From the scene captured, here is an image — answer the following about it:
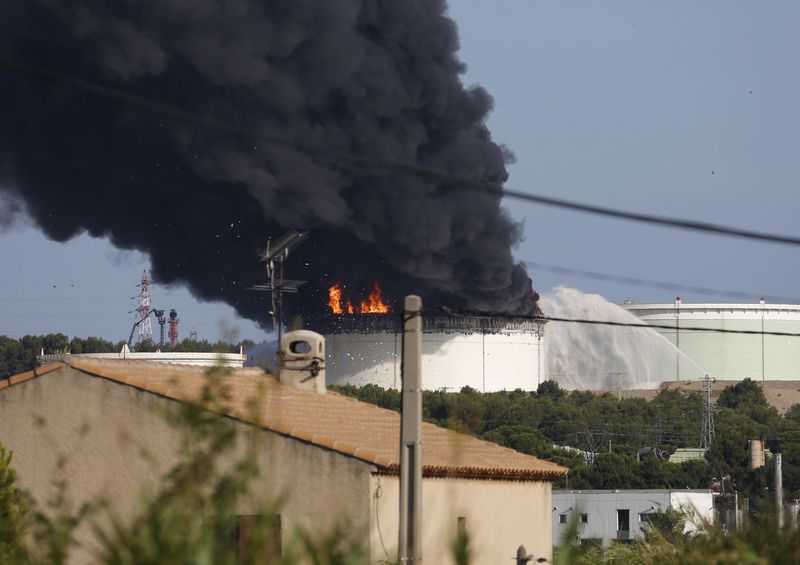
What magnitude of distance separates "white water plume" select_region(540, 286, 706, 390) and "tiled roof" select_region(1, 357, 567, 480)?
99.9m

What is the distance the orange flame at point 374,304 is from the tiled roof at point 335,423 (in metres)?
77.2

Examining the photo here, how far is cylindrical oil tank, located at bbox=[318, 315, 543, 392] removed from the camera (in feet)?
335

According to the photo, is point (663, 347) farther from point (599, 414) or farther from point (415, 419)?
point (415, 419)

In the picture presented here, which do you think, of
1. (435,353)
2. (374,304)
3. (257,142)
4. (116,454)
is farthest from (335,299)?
(116,454)

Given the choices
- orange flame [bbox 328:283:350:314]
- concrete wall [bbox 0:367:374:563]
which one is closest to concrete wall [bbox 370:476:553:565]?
concrete wall [bbox 0:367:374:563]

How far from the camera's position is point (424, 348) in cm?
10319

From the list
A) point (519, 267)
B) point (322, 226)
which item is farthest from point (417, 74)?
point (519, 267)

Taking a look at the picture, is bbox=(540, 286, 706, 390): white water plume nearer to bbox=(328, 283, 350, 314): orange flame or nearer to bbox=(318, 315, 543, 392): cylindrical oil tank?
bbox=(318, 315, 543, 392): cylindrical oil tank

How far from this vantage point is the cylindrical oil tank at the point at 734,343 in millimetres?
127000

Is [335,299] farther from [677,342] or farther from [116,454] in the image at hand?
[116,454]

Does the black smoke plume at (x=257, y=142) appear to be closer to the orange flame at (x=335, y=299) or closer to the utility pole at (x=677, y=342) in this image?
the orange flame at (x=335, y=299)

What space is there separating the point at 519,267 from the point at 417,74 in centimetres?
1909

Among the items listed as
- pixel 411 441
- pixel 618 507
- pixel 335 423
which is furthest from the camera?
pixel 618 507

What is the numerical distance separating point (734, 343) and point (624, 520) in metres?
73.1
